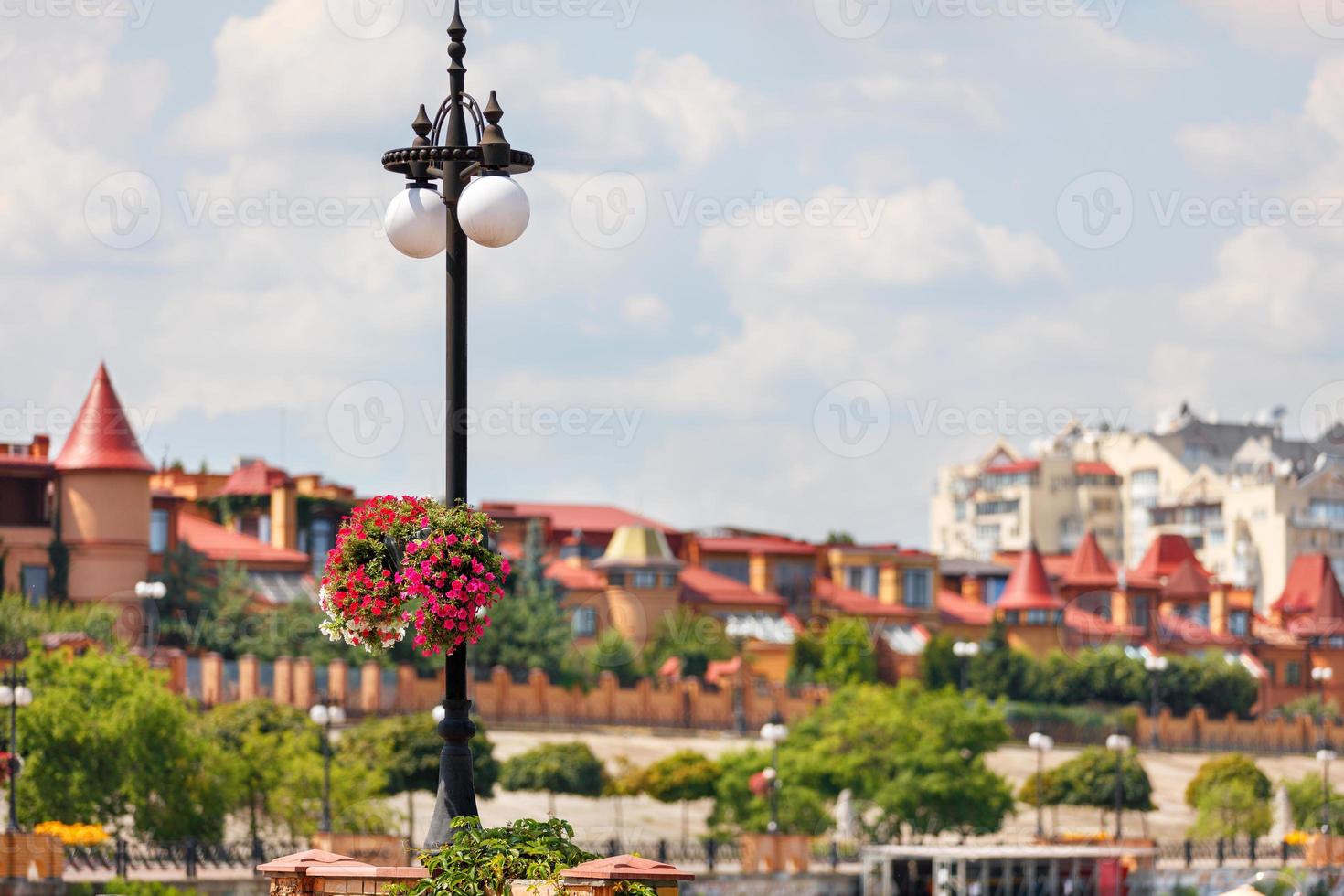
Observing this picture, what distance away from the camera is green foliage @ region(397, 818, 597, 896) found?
13.5 m

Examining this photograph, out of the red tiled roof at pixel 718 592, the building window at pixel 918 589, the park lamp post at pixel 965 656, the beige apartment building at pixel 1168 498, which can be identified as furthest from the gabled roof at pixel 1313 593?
the red tiled roof at pixel 718 592

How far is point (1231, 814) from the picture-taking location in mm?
72500

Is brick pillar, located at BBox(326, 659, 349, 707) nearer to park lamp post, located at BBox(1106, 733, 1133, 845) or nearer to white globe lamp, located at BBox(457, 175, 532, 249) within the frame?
park lamp post, located at BBox(1106, 733, 1133, 845)

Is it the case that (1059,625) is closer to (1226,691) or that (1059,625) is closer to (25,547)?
(1226,691)

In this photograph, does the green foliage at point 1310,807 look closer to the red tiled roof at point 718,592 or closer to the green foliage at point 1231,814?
the green foliage at point 1231,814

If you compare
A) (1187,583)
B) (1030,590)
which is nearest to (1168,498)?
(1187,583)

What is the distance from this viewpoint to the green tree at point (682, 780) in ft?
213

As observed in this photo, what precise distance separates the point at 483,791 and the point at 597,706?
2015 cm

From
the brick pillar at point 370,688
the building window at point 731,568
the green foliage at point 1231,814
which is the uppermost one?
the building window at point 731,568

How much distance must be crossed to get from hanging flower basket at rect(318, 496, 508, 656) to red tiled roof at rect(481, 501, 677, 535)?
80.0 metres

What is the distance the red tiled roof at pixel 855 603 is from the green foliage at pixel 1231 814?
2539cm

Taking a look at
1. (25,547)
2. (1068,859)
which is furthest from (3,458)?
(1068,859)

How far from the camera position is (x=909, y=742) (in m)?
65.4

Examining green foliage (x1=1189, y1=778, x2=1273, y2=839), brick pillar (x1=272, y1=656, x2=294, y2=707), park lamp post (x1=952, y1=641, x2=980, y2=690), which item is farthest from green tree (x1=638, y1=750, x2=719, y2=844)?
park lamp post (x1=952, y1=641, x2=980, y2=690)
